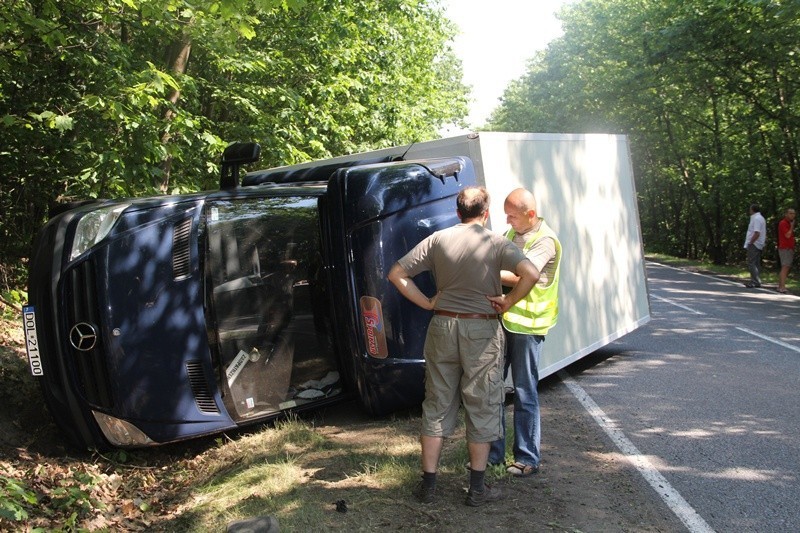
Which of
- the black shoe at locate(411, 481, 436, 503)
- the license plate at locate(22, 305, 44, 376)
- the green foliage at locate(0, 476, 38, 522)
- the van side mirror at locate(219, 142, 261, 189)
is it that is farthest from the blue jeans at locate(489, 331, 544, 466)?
the license plate at locate(22, 305, 44, 376)

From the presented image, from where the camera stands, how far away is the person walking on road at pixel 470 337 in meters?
4.55

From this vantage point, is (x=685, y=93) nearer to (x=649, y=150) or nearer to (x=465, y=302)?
(x=649, y=150)

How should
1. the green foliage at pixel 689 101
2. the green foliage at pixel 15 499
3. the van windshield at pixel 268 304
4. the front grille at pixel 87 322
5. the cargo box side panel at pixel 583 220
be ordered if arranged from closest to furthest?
the green foliage at pixel 15 499 < the front grille at pixel 87 322 < the van windshield at pixel 268 304 < the cargo box side panel at pixel 583 220 < the green foliage at pixel 689 101

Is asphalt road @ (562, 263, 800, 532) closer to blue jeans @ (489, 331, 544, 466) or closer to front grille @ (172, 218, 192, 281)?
blue jeans @ (489, 331, 544, 466)

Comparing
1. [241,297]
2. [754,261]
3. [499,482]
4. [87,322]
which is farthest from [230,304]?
[754,261]

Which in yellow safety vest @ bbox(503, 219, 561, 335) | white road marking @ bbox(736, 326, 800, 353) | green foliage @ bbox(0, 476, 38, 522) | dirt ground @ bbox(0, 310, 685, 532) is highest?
yellow safety vest @ bbox(503, 219, 561, 335)

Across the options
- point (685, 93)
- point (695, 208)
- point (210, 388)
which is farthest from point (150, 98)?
point (695, 208)

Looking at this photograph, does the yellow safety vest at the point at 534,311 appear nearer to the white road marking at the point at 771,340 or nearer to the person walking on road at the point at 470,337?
the person walking on road at the point at 470,337

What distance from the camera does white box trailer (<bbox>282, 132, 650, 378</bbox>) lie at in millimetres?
6707

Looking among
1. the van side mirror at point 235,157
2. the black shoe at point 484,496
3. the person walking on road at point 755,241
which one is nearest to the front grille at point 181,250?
the van side mirror at point 235,157

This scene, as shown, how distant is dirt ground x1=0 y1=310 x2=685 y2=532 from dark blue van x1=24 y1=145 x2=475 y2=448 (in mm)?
467

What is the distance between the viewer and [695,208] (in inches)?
1574

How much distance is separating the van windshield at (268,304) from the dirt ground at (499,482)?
1.88ft

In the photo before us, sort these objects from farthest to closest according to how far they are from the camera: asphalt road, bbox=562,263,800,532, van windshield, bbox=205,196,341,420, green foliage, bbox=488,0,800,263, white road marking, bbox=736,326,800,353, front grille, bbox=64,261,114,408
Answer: green foliage, bbox=488,0,800,263 < white road marking, bbox=736,326,800,353 < van windshield, bbox=205,196,341,420 < front grille, bbox=64,261,114,408 < asphalt road, bbox=562,263,800,532
